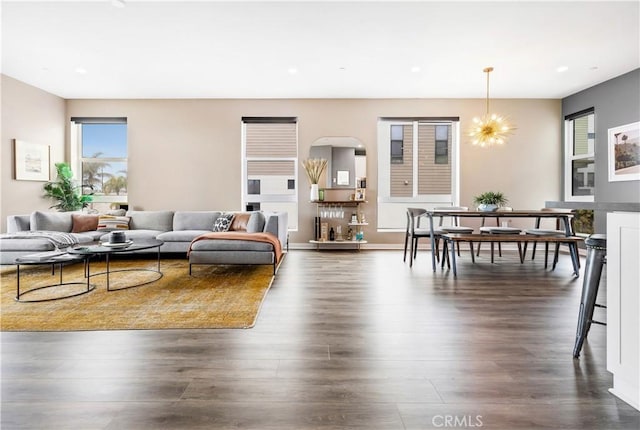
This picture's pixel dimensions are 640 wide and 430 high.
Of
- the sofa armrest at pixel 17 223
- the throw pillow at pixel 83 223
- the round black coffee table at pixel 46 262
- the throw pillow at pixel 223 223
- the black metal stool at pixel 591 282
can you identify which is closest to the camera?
the black metal stool at pixel 591 282

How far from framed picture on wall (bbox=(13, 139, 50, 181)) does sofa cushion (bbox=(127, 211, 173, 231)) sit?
170 centimetres

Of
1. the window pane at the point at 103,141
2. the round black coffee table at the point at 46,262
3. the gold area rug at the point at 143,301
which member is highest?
the window pane at the point at 103,141

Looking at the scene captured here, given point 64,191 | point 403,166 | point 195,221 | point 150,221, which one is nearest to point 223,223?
point 195,221

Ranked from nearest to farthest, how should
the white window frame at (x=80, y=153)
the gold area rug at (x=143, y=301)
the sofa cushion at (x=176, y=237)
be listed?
the gold area rug at (x=143, y=301)
the sofa cushion at (x=176, y=237)
the white window frame at (x=80, y=153)

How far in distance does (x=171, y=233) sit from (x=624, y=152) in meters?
6.87

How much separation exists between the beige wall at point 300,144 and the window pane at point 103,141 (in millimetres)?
283

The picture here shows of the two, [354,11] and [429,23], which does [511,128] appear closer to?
[429,23]

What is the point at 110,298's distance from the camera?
10.1 feet

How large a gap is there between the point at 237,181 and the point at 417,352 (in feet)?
16.8

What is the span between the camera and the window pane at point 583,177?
584 cm

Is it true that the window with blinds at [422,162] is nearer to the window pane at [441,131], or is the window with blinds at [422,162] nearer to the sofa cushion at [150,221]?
the window pane at [441,131]

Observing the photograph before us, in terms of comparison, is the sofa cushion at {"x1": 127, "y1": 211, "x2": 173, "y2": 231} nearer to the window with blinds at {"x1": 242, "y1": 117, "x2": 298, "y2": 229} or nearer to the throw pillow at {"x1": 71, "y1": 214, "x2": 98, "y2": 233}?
the throw pillow at {"x1": 71, "y1": 214, "x2": 98, "y2": 233}

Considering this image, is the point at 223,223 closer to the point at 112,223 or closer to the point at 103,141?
the point at 112,223

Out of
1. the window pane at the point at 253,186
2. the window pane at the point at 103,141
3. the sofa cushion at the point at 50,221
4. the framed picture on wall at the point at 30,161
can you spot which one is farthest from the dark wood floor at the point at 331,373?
the window pane at the point at 103,141
